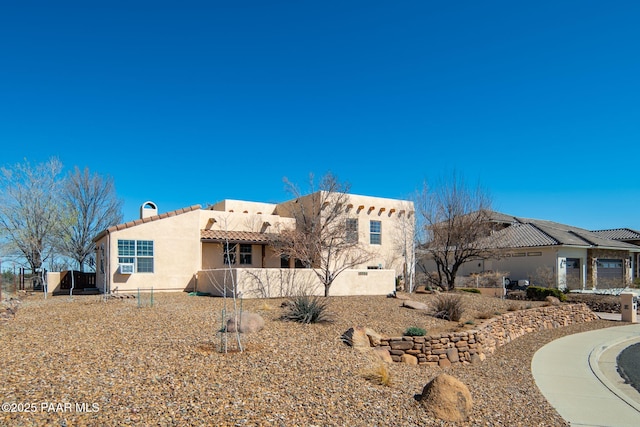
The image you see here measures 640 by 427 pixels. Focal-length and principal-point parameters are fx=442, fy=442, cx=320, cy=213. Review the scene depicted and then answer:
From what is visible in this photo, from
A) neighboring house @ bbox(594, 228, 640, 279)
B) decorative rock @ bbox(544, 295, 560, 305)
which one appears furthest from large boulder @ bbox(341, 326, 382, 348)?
neighboring house @ bbox(594, 228, 640, 279)

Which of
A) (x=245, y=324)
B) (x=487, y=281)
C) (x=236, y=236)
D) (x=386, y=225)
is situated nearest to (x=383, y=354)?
(x=245, y=324)

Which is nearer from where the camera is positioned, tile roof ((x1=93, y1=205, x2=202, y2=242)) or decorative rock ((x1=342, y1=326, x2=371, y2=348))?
decorative rock ((x1=342, y1=326, x2=371, y2=348))

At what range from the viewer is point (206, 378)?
6.36 m

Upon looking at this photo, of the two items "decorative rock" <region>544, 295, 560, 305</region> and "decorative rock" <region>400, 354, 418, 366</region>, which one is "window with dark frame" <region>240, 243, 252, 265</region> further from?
"decorative rock" <region>544, 295, 560, 305</region>

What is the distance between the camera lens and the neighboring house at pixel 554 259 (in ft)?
91.7

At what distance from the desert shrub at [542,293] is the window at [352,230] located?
959cm

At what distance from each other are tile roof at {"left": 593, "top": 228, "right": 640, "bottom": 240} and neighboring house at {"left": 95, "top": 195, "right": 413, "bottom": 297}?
959 inches

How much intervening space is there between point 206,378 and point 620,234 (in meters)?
43.1

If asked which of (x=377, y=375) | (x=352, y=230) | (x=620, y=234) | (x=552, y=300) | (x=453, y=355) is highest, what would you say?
(x=352, y=230)

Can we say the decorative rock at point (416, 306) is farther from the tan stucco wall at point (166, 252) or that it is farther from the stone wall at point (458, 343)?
the tan stucco wall at point (166, 252)

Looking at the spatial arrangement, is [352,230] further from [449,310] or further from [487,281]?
[487,281]

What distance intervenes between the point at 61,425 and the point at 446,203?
23643 mm

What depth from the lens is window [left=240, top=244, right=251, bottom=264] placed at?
23573mm

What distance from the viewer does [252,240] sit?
22547 millimetres
